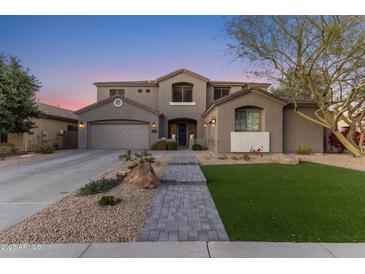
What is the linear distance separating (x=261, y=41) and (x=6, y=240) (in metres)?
13.2

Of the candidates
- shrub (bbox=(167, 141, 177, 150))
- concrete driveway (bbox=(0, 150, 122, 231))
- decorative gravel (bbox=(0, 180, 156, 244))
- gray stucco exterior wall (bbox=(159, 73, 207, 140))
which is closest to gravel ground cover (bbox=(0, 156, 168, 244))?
decorative gravel (bbox=(0, 180, 156, 244))

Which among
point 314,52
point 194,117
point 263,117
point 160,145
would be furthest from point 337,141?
point 160,145

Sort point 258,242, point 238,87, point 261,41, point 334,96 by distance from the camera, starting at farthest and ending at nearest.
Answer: point 238,87 → point 334,96 → point 261,41 → point 258,242

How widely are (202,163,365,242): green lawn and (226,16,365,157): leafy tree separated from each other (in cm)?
653

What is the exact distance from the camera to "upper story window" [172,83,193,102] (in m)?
21.0

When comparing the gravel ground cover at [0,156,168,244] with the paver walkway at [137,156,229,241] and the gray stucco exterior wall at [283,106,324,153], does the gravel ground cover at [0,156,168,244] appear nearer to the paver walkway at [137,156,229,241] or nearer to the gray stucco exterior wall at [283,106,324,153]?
the paver walkway at [137,156,229,241]

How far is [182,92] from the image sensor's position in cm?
2111

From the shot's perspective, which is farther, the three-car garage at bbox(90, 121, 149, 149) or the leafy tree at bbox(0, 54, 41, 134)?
the three-car garage at bbox(90, 121, 149, 149)

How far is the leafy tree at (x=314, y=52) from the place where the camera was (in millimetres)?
10110

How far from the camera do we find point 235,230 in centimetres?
333

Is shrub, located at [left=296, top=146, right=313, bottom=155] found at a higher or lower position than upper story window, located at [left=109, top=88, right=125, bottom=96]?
lower
